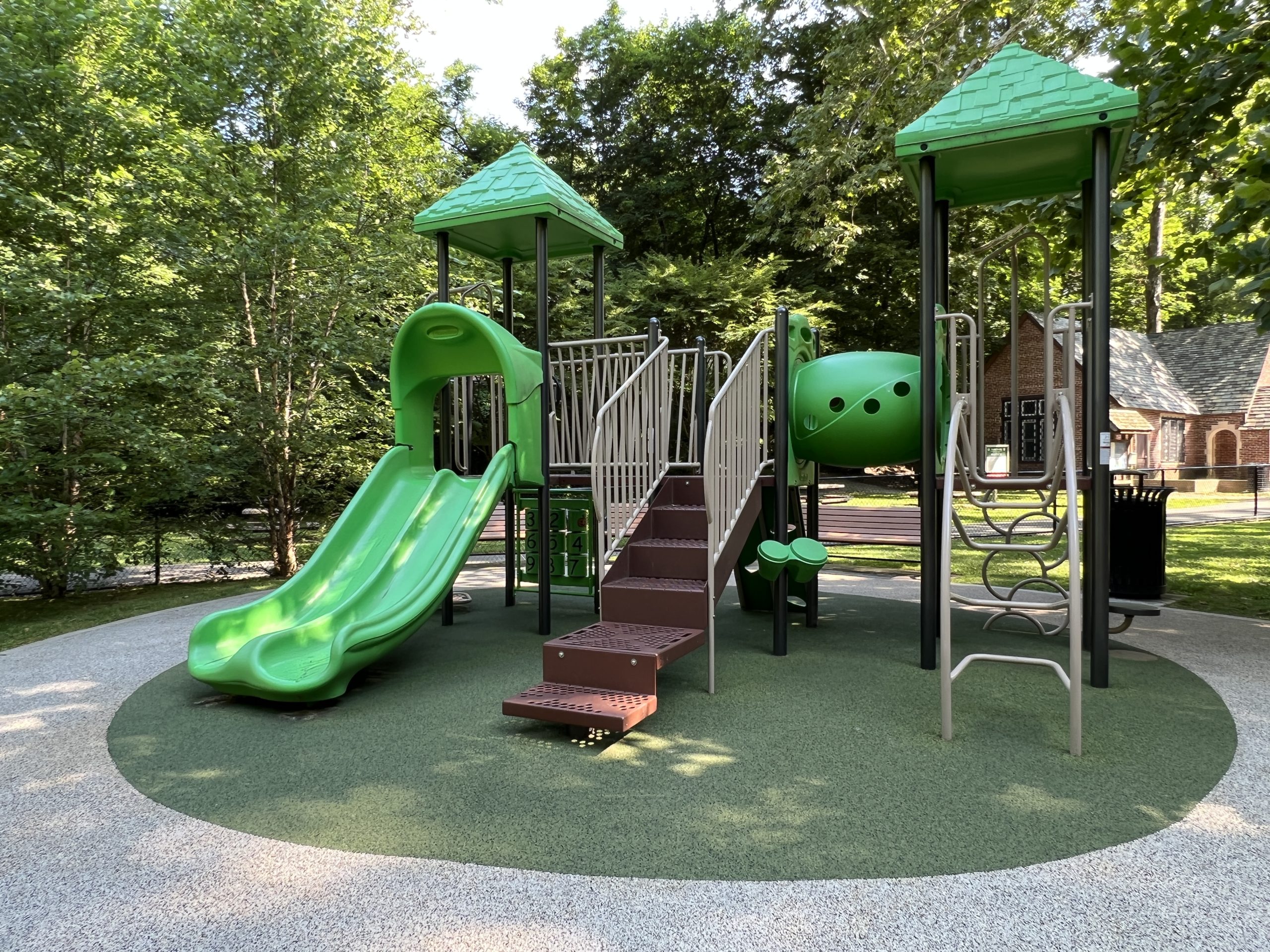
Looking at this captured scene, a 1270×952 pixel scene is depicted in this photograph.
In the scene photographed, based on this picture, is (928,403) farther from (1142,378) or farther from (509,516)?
(1142,378)

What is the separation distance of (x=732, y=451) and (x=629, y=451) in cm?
86

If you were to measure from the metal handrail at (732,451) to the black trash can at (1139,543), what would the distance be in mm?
4205

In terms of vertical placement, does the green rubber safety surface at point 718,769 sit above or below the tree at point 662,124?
below

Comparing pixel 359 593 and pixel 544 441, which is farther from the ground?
pixel 544 441

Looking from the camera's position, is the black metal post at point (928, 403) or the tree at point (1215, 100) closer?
the black metal post at point (928, 403)

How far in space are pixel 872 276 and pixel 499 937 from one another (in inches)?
975

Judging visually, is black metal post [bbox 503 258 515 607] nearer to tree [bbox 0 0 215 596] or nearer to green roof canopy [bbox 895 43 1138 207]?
tree [bbox 0 0 215 596]

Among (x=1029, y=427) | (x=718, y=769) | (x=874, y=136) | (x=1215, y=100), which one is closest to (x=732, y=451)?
(x=718, y=769)

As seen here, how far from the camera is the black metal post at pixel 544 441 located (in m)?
6.50

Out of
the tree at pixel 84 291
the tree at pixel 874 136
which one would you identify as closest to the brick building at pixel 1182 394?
the tree at pixel 874 136

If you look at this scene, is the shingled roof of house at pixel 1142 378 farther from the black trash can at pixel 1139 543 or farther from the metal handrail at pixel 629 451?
the metal handrail at pixel 629 451

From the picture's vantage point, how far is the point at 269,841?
2.96 m

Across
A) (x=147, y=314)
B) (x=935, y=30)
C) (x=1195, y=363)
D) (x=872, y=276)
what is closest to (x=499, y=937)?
(x=147, y=314)

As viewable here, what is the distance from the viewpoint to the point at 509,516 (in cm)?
757
